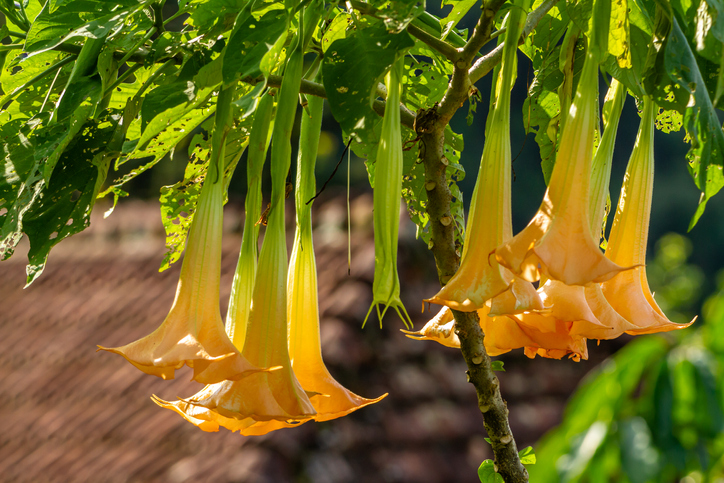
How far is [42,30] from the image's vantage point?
1.35ft

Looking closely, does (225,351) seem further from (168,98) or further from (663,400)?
(663,400)

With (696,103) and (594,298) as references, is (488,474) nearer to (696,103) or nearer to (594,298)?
(594,298)

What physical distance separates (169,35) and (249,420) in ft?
0.90

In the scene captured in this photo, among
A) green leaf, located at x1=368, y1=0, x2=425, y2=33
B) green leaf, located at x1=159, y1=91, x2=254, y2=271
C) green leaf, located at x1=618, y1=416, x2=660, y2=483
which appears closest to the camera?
green leaf, located at x1=368, y1=0, x2=425, y2=33

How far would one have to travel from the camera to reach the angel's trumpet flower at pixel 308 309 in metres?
0.42

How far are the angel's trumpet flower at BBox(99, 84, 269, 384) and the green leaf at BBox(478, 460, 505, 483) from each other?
0.34m

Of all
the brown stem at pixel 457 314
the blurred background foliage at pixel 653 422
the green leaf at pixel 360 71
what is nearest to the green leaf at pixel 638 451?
the blurred background foliage at pixel 653 422

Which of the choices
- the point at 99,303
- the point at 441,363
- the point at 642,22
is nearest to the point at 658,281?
the point at 441,363

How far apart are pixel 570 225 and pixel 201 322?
231 mm

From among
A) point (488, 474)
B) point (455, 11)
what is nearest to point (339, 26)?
point (455, 11)

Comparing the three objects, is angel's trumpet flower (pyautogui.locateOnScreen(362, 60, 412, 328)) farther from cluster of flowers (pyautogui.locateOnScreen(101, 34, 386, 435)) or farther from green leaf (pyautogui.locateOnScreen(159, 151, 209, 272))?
green leaf (pyautogui.locateOnScreen(159, 151, 209, 272))

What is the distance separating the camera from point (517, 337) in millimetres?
408

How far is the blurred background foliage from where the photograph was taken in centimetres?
137

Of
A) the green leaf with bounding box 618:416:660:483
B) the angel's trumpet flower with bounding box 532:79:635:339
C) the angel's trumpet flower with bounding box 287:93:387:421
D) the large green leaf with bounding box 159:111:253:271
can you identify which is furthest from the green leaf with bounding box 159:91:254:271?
the green leaf with bounding box 618:416:660:483
